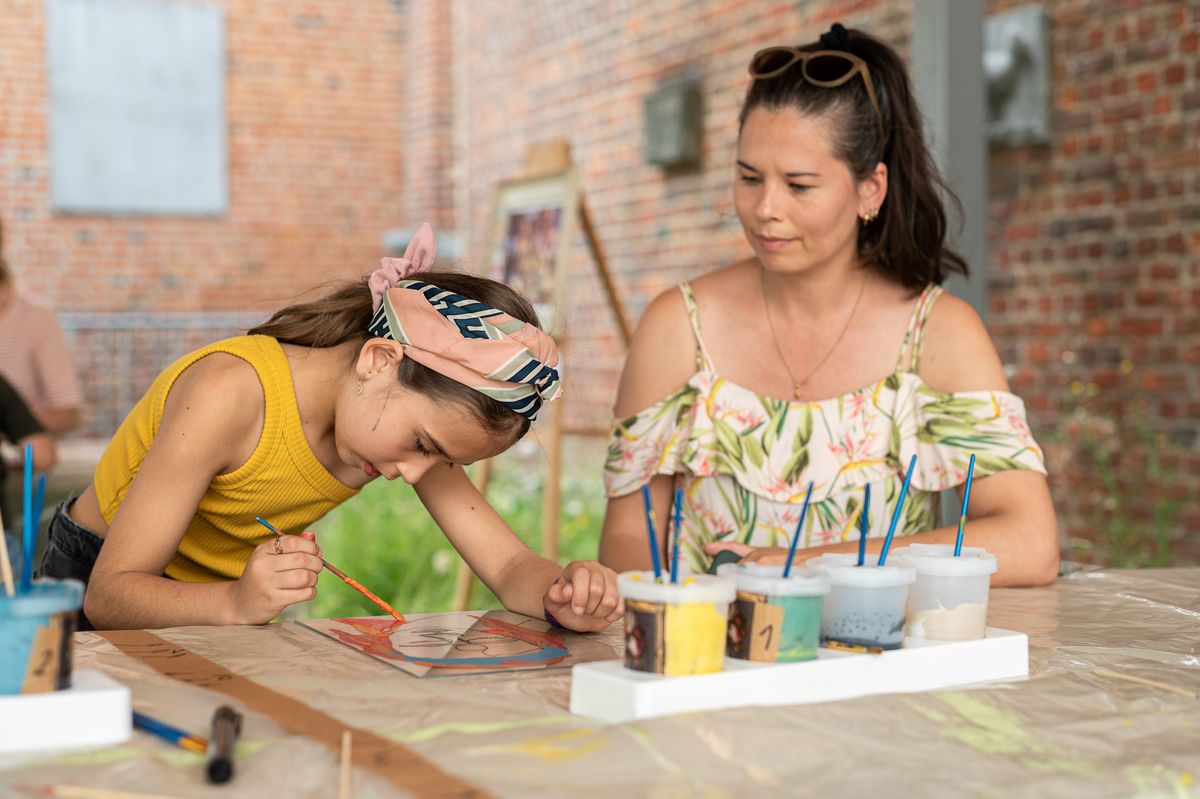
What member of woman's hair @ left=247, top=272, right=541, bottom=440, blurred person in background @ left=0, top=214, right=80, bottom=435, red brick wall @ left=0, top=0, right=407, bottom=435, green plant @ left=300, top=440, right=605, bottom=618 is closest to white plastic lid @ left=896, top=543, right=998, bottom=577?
woman's hair @ left=247, top=272, right=541, bottom=440

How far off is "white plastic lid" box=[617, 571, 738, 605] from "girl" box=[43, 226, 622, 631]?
382mm

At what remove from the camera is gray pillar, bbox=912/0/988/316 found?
3.16 m

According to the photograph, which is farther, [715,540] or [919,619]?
[715,540]

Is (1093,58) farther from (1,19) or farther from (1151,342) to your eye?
(1,19)

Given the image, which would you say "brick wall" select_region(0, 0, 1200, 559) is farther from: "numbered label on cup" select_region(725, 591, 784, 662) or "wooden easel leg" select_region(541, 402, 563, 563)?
"numbered label on cup" select_region(725, 591, 784, 662)

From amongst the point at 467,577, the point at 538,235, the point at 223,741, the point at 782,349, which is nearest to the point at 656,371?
the point at 782,349

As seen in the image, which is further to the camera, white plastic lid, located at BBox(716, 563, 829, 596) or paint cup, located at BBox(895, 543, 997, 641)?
paint cup, located at BBox(895, 543, 997, 641)

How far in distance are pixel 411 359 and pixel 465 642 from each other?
0.33 meters

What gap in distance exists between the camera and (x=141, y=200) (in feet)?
28.8

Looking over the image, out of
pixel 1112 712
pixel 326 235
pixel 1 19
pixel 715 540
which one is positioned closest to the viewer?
pixel 1112 712

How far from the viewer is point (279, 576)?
1368mm

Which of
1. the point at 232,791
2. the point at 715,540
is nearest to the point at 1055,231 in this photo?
the point at 715,540

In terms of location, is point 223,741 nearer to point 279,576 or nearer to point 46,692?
point 46,692

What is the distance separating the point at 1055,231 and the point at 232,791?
3500 mm
